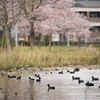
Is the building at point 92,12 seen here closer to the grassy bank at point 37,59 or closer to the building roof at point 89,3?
the building roof at point 89,3

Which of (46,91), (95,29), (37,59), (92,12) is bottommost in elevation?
(95,29)

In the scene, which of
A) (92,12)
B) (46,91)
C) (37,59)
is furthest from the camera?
(92,12)

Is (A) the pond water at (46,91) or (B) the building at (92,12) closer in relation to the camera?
(A) the pond water at (46,91)

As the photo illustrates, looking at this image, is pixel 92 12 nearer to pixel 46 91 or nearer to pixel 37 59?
pixel 37 59

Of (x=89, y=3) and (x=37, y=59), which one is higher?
(x=89, y=3)

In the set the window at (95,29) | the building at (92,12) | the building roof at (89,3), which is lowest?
the window at (95,29)

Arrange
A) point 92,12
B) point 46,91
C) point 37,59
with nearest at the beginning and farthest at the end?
point 46,91
point 37,59
point 92,12

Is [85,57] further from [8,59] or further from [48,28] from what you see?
[48,28]

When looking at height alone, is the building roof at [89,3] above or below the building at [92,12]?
above

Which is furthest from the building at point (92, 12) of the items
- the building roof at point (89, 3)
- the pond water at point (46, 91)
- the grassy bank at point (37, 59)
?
the pond water at point (46, 91)

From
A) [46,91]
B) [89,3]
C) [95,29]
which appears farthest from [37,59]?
[89,3]

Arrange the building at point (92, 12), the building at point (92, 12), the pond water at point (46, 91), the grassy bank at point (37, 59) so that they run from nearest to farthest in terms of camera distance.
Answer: the pond water at point (46, 91) < the grassy bank at point (37, 59) < the building at point (92, 12) < the building at point (92, 12)

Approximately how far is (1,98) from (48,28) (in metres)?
42.3

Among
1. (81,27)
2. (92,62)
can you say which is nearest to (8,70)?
(92,62)
